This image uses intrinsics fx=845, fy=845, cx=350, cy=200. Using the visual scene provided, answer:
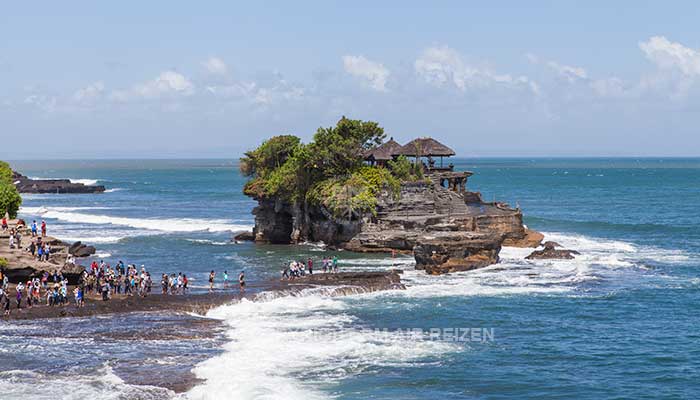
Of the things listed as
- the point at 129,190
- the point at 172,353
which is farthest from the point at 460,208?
the point at 129,190

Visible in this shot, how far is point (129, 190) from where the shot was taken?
16312 cm

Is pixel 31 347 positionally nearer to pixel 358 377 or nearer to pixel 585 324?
pixel 358 377

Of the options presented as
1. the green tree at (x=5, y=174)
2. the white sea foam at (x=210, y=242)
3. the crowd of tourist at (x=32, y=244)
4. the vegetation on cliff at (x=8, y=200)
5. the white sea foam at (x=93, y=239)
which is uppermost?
the green tree at (x=5, y=174)

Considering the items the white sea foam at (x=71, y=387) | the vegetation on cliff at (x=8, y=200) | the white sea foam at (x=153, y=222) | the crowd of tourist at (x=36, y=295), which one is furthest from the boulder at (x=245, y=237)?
the white sea foam at (x=71, y=387)

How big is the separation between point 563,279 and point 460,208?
678 inches

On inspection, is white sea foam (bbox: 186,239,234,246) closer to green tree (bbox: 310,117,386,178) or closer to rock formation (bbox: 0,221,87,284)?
green tree (bbox: 310,117,386,178)

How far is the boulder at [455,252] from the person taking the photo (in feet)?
181

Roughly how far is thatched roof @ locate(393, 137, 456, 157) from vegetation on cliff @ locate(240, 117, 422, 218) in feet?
5.48

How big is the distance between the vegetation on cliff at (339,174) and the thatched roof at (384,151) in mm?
613

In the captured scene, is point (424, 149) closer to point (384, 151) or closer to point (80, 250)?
point (384, 151)

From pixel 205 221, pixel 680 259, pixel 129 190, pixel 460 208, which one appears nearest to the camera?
pixel 680 259

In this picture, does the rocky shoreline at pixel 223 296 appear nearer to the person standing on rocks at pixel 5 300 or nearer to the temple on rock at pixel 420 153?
the person standing on rocks at pixel 5 300

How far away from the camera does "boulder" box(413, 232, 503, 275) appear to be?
55.2 metres

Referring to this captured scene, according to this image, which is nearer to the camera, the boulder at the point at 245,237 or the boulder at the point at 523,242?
the boulder at the point at 523,242
